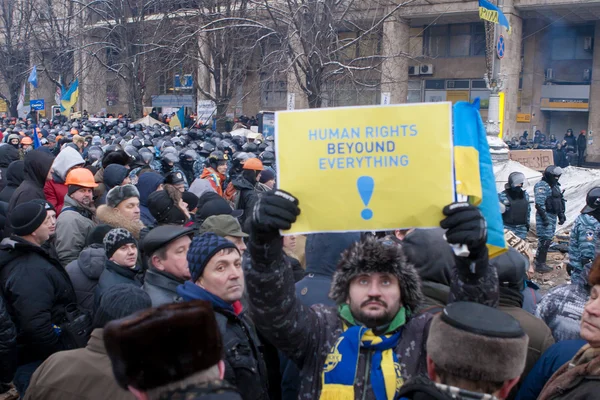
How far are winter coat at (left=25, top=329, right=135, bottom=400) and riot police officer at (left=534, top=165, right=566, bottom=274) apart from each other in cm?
902

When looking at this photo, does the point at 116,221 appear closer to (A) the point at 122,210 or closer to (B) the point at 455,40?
(A) the point at 122,210

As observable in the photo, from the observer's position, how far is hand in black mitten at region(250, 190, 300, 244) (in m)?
2.08

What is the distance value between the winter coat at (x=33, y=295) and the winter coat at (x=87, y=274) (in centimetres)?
18

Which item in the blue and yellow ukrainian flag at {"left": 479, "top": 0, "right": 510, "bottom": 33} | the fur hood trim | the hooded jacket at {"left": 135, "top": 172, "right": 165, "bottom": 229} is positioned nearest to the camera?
the fur hood trim

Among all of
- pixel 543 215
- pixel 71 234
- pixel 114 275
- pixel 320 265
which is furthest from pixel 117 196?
pixel 543 215

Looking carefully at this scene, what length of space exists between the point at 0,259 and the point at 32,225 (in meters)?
0.37

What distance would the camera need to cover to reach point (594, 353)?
228cm

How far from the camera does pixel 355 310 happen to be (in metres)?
2.39

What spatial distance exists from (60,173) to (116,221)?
6.79ft

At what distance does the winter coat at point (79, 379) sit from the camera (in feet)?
8.18

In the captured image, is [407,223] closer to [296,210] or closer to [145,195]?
[296,210]

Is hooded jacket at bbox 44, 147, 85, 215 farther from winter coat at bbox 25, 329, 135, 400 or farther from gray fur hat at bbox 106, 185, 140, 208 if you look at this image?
winter coat at bbox 25, 329, 135, 400

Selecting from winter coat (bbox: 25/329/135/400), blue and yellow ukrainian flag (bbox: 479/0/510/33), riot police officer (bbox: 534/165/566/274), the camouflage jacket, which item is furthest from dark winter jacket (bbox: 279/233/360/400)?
blue and yellow ukrainian flag (bbox: 479/0/510/33)

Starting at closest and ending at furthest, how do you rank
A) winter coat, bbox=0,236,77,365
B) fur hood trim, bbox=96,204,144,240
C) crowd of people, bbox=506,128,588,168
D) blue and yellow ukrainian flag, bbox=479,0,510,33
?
winter coat, bbox=0,236,77,365 → fur hood trim, bbox=96,204,144,240 → blue and yellow ukrainian flag, bbox=479,0,510,33 → crowd of people, bbox=506,128,588,168
